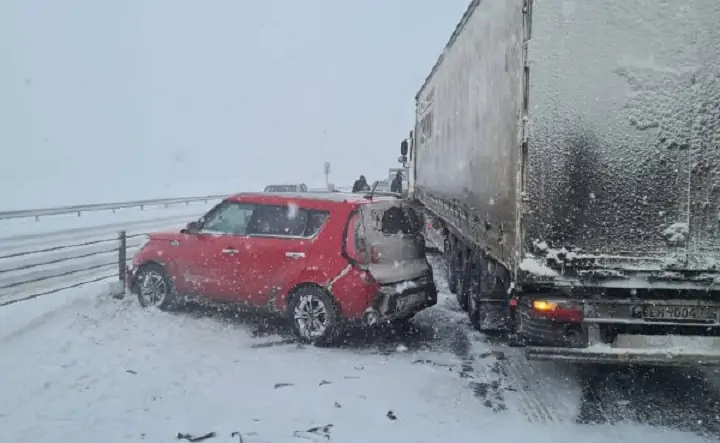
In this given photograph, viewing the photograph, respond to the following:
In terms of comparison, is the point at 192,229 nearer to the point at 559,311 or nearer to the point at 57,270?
the point at 559,311

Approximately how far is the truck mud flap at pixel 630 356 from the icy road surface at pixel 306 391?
0.53m

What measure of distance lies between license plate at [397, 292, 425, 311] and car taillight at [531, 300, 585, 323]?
92.9 inches

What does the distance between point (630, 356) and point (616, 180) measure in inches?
58.5

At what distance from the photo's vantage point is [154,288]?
8977 mm

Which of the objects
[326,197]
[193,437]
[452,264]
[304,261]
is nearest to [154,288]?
[304,261]

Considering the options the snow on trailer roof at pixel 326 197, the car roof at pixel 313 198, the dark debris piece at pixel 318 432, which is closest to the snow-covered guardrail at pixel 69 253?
the car roof at pixel 313 198

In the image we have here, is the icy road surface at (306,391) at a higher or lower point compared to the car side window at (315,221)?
lower

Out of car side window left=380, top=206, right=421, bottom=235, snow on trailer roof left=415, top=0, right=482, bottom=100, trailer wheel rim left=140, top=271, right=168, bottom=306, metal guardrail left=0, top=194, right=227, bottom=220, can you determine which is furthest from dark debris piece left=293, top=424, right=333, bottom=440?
metal guardrail left=0, top=194, right=227, bottom=220

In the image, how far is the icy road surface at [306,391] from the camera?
526 cm

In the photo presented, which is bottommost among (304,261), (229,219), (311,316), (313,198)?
(311,316)

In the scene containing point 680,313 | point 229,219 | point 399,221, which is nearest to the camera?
point 680,313

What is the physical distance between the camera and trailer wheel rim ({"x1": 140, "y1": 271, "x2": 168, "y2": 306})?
8914mm

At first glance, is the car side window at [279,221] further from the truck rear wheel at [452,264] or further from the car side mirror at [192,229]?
the truck rear wheel at [452,264]

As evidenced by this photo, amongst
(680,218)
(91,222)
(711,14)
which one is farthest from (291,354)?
(91,222)
